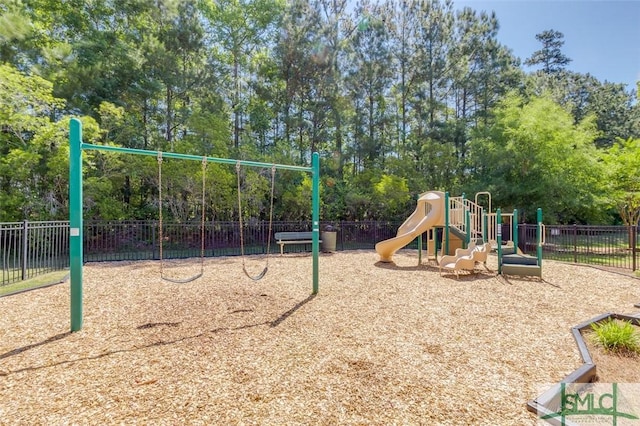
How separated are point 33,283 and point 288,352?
639 cm

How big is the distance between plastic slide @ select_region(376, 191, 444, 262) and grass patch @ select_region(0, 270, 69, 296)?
8274 mm

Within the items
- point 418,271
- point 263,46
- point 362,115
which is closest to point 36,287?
point 418,271

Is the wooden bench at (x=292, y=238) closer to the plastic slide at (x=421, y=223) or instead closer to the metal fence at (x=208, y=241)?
the metal fence at (x=208, y=241)

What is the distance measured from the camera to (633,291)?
6.49 metres


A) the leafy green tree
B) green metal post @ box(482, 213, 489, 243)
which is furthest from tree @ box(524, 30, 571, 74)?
green metal post @ box(482, 213, 489, 243)

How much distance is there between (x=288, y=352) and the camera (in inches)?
137

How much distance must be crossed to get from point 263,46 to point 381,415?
83.5 feet

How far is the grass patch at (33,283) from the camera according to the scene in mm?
6036

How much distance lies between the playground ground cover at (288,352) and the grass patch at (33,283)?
486 mm

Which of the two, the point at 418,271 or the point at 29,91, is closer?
the point at 418,271

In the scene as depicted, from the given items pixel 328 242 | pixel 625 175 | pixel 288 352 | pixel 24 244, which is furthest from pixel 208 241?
pixel 625 175

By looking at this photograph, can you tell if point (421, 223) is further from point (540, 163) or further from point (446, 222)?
point (540, 163)

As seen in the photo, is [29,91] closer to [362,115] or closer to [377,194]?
[377,194]

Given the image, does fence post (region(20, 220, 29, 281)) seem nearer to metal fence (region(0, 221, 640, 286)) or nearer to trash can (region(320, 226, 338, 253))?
metal fence (region(0, 221, 640, 286))
